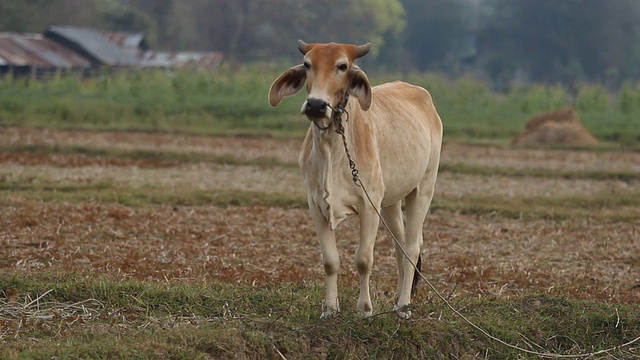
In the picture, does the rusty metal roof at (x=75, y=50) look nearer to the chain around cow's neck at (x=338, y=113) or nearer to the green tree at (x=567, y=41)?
the green tree at (x=567, y=41)

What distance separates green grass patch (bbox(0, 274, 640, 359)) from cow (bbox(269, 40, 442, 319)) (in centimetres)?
28

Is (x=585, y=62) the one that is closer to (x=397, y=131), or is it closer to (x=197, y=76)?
(x=197, y=76)

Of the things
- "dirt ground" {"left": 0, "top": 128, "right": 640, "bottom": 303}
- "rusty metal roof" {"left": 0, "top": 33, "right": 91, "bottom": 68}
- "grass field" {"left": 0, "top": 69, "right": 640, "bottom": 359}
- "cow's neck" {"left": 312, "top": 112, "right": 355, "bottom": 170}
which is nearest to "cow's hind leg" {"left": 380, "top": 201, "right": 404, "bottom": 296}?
"grass field" {"left": 0, "top": 69, "right": 640, "bottom": 359}

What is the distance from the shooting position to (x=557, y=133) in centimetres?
2336

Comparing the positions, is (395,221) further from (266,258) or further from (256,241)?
(256,241)

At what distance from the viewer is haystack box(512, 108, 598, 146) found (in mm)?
23156

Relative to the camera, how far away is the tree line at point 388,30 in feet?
206

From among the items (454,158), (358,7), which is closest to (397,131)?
(454,158)

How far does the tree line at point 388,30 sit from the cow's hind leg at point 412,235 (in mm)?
49551

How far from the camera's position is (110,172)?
612 inches

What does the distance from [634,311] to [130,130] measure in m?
17.1

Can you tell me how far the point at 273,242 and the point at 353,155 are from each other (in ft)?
12.2

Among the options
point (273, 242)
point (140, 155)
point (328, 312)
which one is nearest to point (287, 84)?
point (328, 312)

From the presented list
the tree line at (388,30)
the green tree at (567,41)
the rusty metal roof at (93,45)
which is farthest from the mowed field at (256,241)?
the green tree at (567,41)
